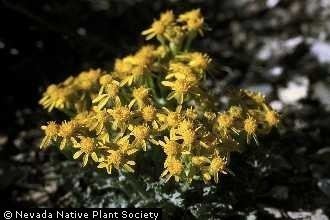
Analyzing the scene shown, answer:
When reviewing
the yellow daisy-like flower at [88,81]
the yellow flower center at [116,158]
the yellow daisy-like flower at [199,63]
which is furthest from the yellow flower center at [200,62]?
the yellow flower center at [116,158]

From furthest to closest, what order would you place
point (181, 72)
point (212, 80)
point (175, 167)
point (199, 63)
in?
1. point (212, 80)
2. point (199, 63)
3. point (181, 72)
4. point (175, 167)

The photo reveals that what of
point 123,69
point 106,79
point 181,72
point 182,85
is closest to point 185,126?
point 182,85

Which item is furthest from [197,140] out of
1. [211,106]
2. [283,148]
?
[283,148]

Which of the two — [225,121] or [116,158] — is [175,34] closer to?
[225,121]

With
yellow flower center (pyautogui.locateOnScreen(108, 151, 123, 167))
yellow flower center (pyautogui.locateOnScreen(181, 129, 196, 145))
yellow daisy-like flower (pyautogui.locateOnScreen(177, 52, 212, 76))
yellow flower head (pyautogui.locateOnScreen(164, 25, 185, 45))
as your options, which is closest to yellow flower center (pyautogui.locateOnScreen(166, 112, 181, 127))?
yellow flower center (pyautogui.locateOnScreen(181, 129, 196, 145))

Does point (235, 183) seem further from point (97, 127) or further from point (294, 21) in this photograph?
point (294, 21)

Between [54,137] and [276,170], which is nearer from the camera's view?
[54,137]
